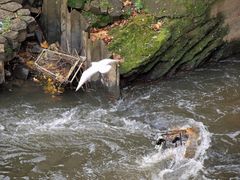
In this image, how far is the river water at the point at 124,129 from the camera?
7820mm

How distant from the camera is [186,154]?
316 inches

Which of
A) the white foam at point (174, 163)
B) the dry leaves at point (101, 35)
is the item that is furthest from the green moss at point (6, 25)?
the white foam at point (174, 163)

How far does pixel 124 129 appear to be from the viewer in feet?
29.1

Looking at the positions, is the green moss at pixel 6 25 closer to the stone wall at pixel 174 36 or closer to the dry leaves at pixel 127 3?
the stone wall at pixel 174 36

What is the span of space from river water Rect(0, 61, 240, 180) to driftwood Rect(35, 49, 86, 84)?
37 cm

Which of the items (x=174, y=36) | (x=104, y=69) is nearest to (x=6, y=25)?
(x=104, y=69)

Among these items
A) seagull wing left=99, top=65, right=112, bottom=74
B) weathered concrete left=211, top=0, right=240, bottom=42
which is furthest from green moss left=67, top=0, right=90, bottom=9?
weathered concrete left=211, top=0, right=240, bottom=42

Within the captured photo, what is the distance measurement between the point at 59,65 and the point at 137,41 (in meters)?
1.69

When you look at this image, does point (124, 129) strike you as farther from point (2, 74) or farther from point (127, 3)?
point (127, 3)

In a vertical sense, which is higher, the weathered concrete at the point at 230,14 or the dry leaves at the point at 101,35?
the weathered concrete at the point at 230,14

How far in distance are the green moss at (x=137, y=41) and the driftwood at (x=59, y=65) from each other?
0.79m

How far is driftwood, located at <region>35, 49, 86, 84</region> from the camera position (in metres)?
9.90

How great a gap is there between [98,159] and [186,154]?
143 centimetres

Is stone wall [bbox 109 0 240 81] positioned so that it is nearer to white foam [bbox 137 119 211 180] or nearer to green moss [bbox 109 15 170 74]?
green moss [bbox 109 15 170 74]
